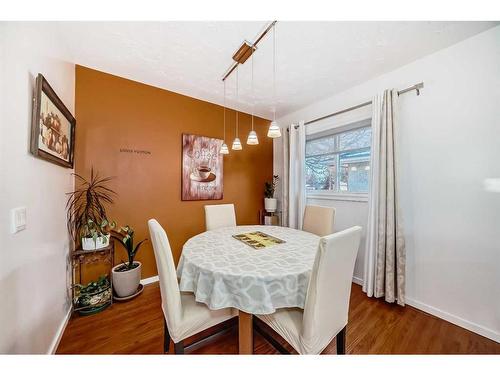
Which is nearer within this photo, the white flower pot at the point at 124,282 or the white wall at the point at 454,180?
the white wall at the point at 454,180

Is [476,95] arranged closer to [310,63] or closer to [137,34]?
[310,63]

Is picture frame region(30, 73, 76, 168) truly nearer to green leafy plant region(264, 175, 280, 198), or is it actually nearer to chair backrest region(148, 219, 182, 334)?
chair backrest region(148, 219, 182, 334)

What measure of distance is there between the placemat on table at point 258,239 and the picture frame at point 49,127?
1.46 meters

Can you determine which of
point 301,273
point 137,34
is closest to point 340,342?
point 301,273

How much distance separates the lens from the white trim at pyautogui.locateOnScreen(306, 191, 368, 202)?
7.81 feet

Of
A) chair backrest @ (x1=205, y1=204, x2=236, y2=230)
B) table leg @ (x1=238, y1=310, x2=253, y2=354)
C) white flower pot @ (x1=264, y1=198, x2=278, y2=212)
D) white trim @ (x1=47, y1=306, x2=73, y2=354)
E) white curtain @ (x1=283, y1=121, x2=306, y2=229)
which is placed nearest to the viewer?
table leg @ (x1=238, y1=310, x2=253, y2=354)

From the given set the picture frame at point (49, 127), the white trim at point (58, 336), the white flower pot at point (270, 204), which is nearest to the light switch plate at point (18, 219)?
the picture frame at point (49, 127)

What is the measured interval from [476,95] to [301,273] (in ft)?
7.01

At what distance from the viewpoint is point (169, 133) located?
2.51m

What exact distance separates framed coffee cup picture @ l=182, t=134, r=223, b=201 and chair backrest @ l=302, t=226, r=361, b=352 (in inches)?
83.5

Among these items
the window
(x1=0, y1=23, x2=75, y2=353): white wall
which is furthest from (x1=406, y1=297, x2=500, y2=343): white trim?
(x1=0, y1=23, x2=75, y2=353): white wall

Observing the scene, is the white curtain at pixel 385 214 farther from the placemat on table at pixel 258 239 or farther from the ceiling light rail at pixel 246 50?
the ceiling light rail at pixel 246 50

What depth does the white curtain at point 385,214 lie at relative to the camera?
190cm

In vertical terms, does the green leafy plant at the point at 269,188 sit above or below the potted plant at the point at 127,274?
above
